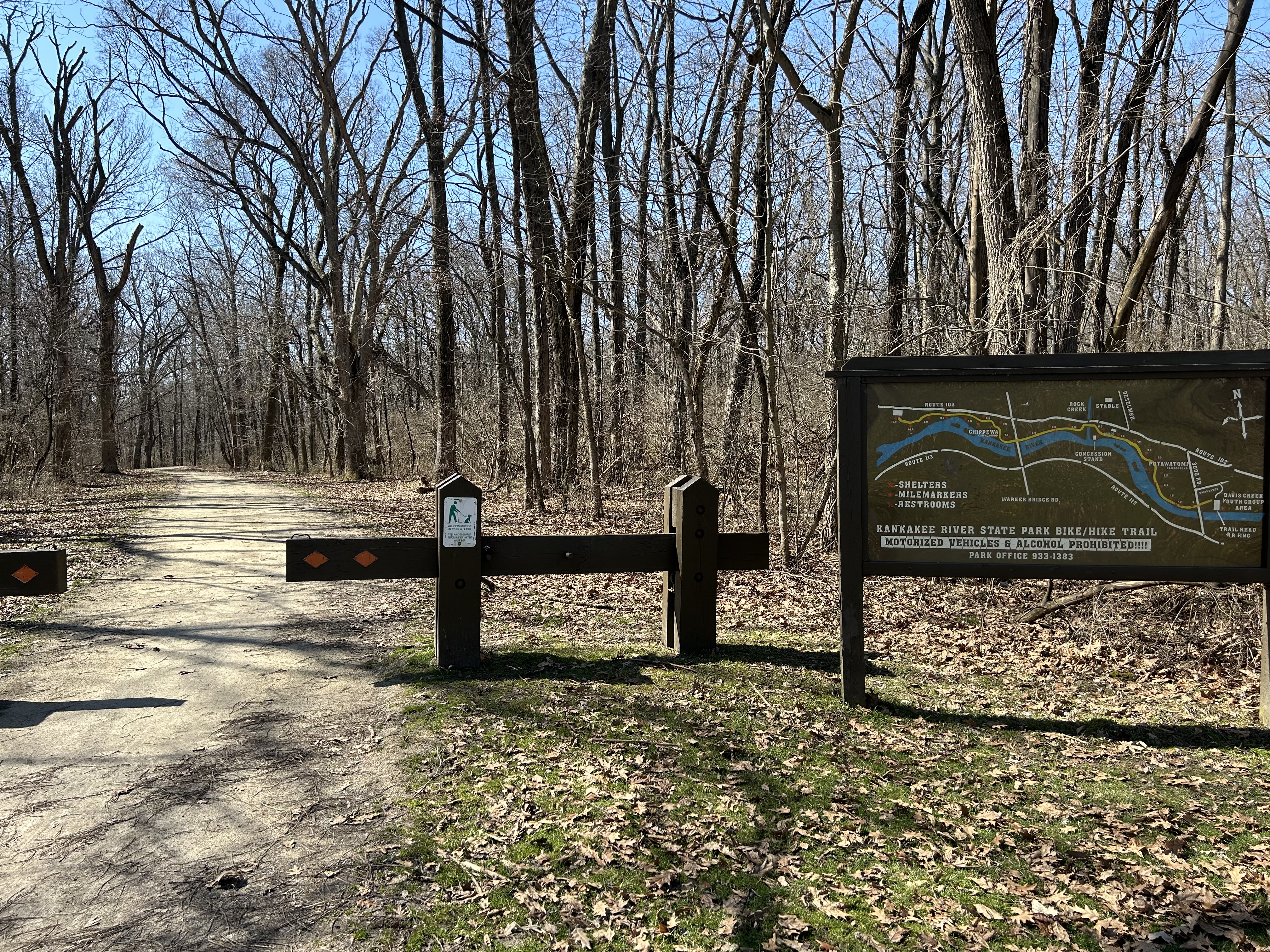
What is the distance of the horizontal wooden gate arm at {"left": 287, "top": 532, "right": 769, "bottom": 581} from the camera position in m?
6.16

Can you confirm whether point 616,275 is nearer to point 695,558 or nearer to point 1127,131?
point 1127,131

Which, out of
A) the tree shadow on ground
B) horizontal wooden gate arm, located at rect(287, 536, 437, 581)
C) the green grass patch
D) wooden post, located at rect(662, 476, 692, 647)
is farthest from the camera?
wooden post, located at rect(662, 476, 692, 647)

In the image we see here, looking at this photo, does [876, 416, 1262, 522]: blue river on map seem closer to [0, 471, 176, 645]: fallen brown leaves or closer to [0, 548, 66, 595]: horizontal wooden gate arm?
[0, 548, 66, 595]: horizontal wooden gate arm

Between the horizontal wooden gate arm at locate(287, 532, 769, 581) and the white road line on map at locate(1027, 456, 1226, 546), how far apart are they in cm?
214

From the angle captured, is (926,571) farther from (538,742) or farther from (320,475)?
(320,475)

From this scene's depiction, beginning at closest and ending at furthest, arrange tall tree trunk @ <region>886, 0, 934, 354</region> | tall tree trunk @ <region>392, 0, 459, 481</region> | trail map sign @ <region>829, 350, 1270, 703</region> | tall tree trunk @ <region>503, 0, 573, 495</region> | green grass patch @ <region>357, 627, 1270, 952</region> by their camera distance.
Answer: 1. green grass patch @ <region>357, 627, 1270, 952</region>
2. trail map sign @ <region>829, 350, 1270, 703</region>
3. tall tree trunk @ <region>886, 0, 934, 354</region>
4. tall tree trunk @ <region>503, 0, 573, 495</region>
5. tall tree trunk @ <region>392, 0, 459, 481</region>

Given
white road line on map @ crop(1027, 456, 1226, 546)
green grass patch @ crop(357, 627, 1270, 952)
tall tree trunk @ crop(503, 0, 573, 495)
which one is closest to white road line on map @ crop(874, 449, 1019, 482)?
white road line on map @ crop(1027, 456, 1226, 546)

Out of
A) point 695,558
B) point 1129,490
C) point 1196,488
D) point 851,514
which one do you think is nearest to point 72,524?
point 695,558

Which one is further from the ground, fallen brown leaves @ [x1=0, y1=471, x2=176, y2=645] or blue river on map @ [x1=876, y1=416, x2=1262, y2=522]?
blue river on map @ [x1=876, y1=416, x2=1262, y2=522]

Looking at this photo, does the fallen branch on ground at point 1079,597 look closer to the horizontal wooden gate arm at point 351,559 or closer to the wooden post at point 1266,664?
the wooden post at point 1266,664

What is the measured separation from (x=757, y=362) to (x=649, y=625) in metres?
5.08

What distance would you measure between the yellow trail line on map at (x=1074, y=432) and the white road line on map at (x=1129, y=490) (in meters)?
0.10

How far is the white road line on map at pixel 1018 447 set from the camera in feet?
18.1

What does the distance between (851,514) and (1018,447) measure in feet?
3.81
